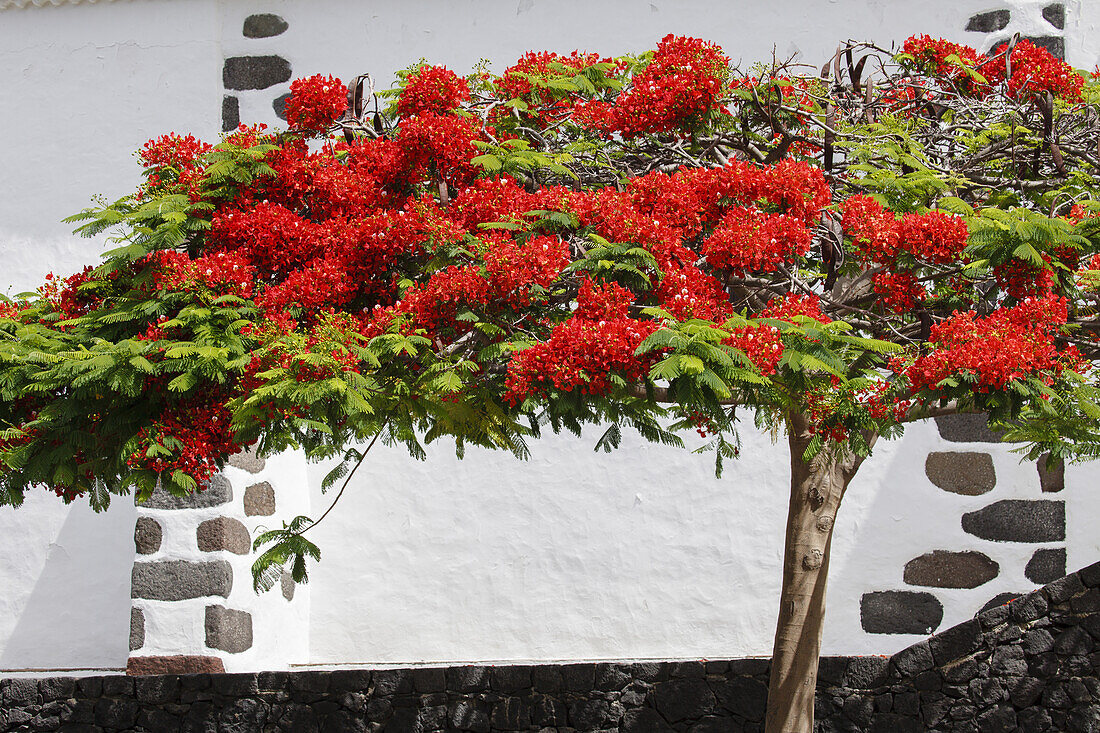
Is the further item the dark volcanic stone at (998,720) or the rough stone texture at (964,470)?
the rough stone texture at (964,470)

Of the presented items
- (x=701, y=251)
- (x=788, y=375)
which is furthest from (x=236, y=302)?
(x=788, y=375)

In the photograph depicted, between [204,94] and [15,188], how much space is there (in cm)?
152

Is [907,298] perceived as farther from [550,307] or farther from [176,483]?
[176,483]

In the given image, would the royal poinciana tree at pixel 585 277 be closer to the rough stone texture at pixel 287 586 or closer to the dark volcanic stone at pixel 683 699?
the dark volcanic stone at pixel 683 699

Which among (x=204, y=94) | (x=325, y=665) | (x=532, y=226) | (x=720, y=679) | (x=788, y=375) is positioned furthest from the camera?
(x=204, y=94)

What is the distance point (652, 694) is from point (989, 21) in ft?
15.6

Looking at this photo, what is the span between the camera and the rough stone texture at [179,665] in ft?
21.7

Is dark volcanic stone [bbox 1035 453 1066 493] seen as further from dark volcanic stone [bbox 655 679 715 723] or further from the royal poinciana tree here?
dark volcanic stone [bbox 655 679 715 723]

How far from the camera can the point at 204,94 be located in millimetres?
7766

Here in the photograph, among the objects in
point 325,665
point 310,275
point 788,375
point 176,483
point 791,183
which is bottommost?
point 325,665

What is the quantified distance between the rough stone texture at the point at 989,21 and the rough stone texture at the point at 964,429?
2501 millimetres

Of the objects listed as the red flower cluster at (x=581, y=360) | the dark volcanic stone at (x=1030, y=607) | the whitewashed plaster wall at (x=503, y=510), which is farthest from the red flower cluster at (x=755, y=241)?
the whitewashed plaster wall at (x=503, y=510)

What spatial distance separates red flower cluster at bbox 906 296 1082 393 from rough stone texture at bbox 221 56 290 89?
5.33 meters

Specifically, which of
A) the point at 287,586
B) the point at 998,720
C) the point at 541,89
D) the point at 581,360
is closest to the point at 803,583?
the point at 998,720
